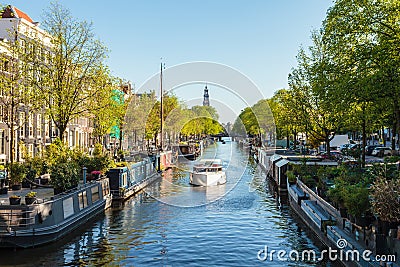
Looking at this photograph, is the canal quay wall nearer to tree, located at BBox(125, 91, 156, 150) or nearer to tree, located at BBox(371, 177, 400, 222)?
tree, located at BBox(371, 177, 400, 222)

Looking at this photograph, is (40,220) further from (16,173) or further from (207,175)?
(207,175)

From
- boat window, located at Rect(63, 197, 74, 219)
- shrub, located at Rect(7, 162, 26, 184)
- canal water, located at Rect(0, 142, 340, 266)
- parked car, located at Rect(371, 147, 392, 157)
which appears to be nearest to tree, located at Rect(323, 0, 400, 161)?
canal water, located at Rect(0, 142, 340, 266)

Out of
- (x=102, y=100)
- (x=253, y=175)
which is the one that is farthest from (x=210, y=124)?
(x=102, y=100)

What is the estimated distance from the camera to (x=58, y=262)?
16.8 m

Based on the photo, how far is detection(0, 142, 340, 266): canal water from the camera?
1731cm

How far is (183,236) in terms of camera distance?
21.4 metres

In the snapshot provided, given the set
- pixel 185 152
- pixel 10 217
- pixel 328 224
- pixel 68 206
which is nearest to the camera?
pixel 10 217

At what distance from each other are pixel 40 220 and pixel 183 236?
6.75 m

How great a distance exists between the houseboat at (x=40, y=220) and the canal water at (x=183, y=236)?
46cm

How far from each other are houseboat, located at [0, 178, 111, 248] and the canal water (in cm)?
46

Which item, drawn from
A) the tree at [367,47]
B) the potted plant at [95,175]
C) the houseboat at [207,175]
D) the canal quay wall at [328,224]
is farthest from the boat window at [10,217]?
the houseboat at [207,175]

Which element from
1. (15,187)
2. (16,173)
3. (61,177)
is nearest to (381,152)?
(61,177)

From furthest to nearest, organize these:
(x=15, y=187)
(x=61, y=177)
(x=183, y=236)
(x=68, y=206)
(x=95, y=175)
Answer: (x=95, y=175)
(x=15, y=187)
(x=61, y=177)
(x=68, y=206)
(x=183, y=236)

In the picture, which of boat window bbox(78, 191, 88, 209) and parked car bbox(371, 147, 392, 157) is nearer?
boat window bbox(78, 191, 88, 209)
